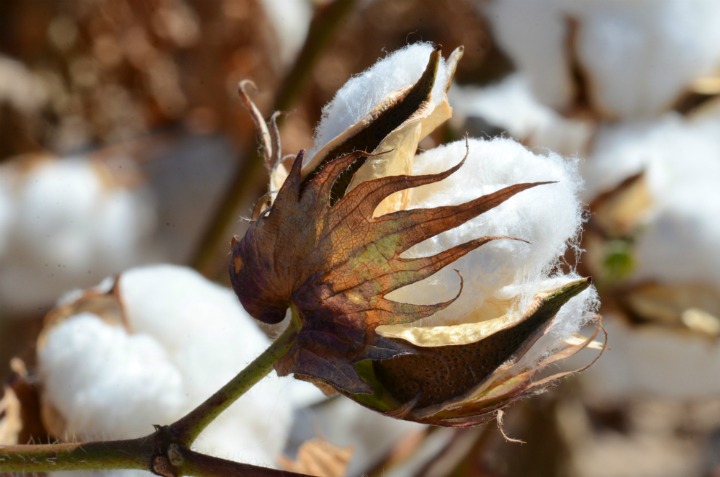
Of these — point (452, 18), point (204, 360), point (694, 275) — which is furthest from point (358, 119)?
point (452, 18)

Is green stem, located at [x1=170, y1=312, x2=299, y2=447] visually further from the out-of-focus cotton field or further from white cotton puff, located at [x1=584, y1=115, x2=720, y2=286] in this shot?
white cotton puff, located at [x1=584, y1=115, x2=720, y2=286]

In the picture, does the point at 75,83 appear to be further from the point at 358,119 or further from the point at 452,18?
the point at 358,119

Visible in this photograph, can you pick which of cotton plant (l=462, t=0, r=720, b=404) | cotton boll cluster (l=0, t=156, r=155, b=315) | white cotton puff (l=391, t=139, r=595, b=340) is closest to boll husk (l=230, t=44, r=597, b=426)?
white cotton puff (l=391, t=139, r=595, b=340)

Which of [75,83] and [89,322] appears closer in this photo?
[89,322]

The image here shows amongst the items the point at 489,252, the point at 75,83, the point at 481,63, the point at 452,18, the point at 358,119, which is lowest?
the point at 489,252

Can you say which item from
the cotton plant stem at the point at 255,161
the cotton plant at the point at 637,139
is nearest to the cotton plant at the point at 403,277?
the cotton plant at the point at 637,139
